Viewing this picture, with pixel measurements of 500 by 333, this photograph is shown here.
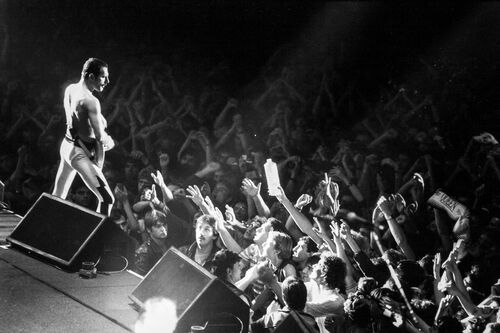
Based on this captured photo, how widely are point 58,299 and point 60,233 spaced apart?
78 cm

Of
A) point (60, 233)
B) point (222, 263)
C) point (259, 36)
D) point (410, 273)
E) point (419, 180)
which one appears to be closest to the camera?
point (410, 273)

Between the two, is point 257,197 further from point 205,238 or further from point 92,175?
point 92,175

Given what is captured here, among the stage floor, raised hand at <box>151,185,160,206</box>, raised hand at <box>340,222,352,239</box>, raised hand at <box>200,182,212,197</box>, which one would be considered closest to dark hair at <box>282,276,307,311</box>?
the stage floor

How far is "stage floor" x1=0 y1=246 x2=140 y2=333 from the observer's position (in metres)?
2.79

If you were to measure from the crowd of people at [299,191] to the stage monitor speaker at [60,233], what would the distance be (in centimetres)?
34

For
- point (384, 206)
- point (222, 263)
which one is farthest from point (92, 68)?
point (384, 206)

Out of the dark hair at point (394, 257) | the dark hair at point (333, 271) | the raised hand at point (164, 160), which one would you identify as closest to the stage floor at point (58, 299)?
the dark hair at point (333, 271)

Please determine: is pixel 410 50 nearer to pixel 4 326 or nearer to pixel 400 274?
pixel 400 274

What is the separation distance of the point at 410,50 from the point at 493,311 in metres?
6.94

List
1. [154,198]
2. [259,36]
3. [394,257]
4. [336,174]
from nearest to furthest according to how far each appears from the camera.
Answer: [394,257] < [154,198] < [336,174] < [259,36]

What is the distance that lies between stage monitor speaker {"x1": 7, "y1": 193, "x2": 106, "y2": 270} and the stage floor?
3.3 inches

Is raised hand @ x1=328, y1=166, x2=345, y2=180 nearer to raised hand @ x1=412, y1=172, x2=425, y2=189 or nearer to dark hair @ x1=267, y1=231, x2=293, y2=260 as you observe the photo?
raised hand @ x1=412, y1=172, x2=425, y2=189

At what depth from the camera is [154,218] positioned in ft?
17.1

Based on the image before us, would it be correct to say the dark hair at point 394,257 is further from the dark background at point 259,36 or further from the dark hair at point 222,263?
the dark background at point 259,36
